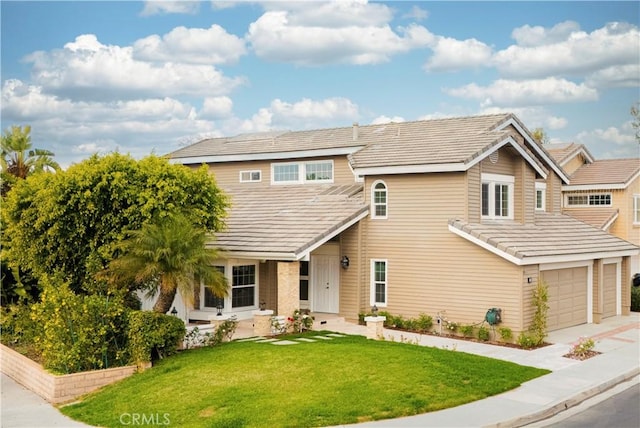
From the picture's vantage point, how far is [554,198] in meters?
30.3

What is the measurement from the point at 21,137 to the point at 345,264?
57.9 ft

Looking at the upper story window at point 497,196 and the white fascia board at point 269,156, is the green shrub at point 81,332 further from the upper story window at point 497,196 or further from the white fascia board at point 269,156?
the upper story window at point 497,196

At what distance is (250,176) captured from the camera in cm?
3153

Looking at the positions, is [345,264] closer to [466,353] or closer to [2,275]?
[466,353]

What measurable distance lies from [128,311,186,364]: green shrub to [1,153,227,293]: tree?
8.97ft

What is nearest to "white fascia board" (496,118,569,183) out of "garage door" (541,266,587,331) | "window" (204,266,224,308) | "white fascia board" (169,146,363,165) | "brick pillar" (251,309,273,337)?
"garage door" (541,266,587,331)

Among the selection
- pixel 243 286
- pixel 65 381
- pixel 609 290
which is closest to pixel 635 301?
pixel 609 290

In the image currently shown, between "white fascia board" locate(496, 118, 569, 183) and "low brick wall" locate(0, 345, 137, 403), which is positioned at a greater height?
"white fascia board" locate(496, 118, 569, 183)

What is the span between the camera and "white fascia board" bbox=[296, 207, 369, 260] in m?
22.0

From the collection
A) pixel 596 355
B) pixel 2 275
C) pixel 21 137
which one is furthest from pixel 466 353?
pixel 21 137

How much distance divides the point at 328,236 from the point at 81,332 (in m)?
8.39

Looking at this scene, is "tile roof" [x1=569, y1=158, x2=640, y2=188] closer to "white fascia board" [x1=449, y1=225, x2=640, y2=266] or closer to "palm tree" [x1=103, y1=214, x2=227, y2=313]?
"white fascia board" [x1=449, y1=225, x2=640, y2=266]

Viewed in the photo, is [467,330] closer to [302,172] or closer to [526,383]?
[526,383]

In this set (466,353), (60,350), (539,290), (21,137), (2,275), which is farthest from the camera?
(21,137)
